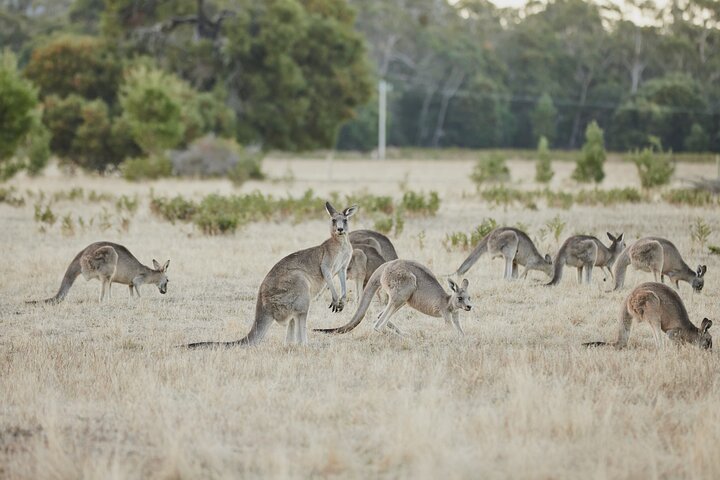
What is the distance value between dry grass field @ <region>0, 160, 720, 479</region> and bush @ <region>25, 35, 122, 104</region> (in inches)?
1099

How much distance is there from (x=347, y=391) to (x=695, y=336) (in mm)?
2897

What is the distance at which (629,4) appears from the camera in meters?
66.8

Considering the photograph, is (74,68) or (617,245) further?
(74,68)

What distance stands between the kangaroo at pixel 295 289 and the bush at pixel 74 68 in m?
31.8

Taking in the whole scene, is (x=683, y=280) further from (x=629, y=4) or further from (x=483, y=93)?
(x=629, y=4)

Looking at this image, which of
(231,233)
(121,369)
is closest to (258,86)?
(231,233)

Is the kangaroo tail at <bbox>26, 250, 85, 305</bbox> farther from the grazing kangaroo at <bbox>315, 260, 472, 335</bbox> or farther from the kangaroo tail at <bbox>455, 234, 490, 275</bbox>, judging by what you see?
the kangaroo tail at <bbox>455, 234, 490, 275</bbox>

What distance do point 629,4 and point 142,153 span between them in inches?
1699

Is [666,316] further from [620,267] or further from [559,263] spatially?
[559,263]

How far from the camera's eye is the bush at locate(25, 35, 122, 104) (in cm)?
3781

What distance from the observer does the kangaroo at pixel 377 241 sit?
1018 centimetres

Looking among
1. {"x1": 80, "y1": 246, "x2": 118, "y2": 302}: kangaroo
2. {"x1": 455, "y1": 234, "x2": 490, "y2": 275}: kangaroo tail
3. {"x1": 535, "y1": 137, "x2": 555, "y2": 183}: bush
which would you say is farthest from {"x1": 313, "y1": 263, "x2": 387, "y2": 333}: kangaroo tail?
{"x1": 535, "y1": 137, "x2": 555, "y2": 183}: bush

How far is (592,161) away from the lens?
27281mm

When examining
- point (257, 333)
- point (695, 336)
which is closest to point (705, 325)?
point (695, 336)
